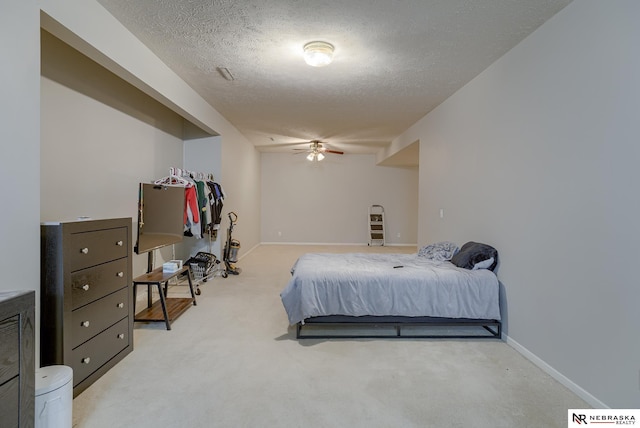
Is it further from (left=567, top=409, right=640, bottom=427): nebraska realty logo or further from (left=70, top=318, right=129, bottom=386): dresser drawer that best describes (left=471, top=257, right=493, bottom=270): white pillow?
(left=70, top=318, right=129, bottom=386): dresser drawer

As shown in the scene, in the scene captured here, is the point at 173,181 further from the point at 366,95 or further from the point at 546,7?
the point at 546,7

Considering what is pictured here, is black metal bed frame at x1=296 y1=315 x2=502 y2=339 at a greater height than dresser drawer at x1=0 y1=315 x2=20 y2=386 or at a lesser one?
lesser

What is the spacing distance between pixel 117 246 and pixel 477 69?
372 cm

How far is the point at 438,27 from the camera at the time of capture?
2410 mm

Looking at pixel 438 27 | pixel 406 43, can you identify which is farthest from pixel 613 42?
pixel 406 43

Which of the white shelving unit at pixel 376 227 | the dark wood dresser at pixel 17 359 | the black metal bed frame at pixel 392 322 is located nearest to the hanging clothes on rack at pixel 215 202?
the black metal bed frame at pixel 392 322

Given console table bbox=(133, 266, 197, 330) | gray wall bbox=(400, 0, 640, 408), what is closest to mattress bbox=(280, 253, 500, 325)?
gray wall bbox=(400, 0, 640, 408)

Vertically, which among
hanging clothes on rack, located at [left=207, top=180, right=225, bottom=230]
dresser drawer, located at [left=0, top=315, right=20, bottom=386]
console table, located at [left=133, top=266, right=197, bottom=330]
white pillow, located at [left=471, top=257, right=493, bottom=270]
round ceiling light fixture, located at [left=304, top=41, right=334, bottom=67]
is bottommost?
console table, located at [left=133, top=266, right=197, bottom=330]

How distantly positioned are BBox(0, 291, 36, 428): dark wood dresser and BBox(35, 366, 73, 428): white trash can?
0.07m

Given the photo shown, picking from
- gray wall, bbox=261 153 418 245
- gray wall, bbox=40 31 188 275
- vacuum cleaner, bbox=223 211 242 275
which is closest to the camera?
gray wall, bbox=40 31 188 275

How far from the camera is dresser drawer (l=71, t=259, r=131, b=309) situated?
1935 millimetres

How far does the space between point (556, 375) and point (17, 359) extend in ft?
10.3

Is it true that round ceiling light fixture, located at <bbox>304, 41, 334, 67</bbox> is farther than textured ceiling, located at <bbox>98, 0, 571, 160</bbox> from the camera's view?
Yes

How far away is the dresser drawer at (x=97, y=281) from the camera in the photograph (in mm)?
1935
